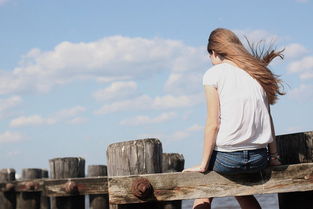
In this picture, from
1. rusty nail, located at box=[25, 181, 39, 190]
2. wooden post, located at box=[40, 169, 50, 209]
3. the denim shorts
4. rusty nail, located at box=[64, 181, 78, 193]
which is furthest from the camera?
wooden post, located at box=[40, 169, 50, 209]

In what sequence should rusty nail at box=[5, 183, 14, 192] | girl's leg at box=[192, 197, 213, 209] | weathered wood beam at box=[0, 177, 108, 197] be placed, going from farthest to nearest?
1. rusty nail at box=[5, 183, 14, 192]
2. weathered wood beam at box=[0, 177, 108, 197]
3. girl's leg at box=[192, 197, 213, 209]

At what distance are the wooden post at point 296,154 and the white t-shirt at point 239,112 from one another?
29 centimetres

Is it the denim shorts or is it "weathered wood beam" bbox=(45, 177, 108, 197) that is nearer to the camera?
the denim shorts

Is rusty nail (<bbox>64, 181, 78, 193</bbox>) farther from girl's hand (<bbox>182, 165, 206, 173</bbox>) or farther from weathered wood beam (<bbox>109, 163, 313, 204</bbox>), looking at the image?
girl's hand (<bbox>182, 165, 206, 173</bbox>)

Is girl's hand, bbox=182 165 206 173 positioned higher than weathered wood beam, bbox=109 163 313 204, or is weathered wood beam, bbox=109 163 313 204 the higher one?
girl's hand, bbox=182 165 206 173

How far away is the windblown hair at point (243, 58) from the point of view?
4.58 m

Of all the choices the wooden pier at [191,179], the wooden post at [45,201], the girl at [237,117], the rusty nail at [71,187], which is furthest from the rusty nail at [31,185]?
the girl at [237,117]

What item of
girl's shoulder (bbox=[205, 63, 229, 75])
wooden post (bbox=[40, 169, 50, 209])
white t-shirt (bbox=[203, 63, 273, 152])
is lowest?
wooden post (bbox=[40, 169, 50, 209])

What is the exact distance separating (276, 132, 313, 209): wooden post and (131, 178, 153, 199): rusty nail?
104 centimetres

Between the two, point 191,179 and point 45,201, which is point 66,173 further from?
point 45,201

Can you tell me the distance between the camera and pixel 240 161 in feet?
14.2

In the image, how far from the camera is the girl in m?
4.36

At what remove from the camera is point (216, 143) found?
4406 millimetres

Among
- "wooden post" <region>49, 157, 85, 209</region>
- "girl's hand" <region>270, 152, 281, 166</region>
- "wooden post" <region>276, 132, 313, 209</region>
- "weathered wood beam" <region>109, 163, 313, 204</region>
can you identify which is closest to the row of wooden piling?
"wooden post" <region>49, 157, 85, 209</region>
